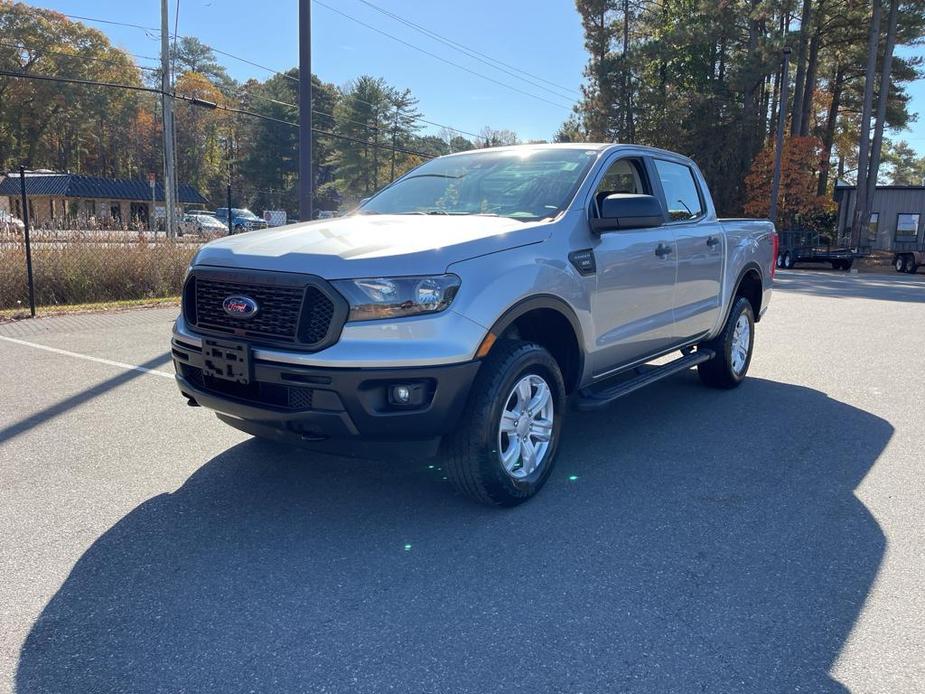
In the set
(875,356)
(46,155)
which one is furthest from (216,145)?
(875,356)

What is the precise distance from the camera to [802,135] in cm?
3684

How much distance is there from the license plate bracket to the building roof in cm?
4157

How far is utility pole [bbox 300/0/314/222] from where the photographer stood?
12039 millimetres

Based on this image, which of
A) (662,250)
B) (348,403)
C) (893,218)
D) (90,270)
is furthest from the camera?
(893,218)

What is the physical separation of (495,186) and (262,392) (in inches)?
82.3

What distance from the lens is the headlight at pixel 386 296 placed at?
310 cm

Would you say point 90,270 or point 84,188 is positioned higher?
point 84,188

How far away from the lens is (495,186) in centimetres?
452

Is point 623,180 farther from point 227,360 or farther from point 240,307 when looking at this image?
point 227,360

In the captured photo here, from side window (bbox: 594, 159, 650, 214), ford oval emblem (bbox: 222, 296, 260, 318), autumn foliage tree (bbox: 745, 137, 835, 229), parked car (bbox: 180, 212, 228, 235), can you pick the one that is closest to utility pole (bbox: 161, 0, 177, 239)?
parked car (bbox: 180, 212, 228, 235)

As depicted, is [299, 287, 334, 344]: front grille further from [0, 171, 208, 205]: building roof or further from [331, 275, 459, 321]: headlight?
[0, 171, 208, 205]: building roof

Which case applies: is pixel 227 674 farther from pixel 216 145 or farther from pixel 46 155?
pixel 216 145

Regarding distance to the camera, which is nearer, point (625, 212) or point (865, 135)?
point (625, 212)

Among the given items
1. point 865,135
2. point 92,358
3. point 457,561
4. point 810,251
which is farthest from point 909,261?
point 457,561
